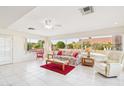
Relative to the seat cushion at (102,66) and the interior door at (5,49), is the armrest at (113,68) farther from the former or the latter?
the interior door at (5,49)

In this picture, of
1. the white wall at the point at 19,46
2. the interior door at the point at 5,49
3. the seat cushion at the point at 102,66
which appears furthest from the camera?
the white wall at the point at 19,46

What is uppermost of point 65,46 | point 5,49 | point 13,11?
point 13,11

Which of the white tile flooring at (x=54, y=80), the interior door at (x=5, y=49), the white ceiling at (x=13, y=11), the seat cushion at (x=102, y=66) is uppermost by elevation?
the white ceiling at (x=13, y=11)

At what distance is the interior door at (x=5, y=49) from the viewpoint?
204 inches

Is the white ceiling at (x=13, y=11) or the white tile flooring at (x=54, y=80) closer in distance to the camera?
the white ceiling at (x=13, y=11)

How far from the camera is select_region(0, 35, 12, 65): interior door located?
5180mm

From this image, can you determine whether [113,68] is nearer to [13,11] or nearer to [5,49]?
[13,11]

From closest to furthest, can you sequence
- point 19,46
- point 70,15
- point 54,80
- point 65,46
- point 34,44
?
point 54,80 → point 70,15 → point 19,46 → point 34,44 → point 65,46

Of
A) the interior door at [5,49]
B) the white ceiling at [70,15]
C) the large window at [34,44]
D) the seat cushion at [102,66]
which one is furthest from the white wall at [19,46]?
the seat cushion at [102,66]

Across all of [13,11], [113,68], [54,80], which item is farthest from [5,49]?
[113,68]

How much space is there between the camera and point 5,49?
5352 millimetres
